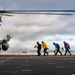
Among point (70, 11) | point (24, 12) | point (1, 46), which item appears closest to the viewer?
point (70, 11)

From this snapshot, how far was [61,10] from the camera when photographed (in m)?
14.5

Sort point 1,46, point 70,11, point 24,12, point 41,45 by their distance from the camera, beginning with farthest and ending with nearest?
1. point 1,46
2. point 41,45
3. point 24,12
4. point 70,11

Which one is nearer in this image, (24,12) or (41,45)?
(24,12)

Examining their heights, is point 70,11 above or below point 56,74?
above

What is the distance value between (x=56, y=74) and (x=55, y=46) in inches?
1215

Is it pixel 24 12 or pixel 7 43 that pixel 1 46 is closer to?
pixel 7 43

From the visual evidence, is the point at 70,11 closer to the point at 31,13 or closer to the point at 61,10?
the point at 61,10

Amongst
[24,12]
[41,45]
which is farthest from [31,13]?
[41,45]

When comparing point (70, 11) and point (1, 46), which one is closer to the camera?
point (70, 11)

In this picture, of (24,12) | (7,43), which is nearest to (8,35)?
(7,43)

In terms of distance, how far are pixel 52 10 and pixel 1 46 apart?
39.3 m

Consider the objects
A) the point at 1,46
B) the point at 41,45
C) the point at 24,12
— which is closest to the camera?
the point at 24,12

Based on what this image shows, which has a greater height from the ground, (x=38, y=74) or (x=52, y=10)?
(x=52, y=10)

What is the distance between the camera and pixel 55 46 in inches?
1788
